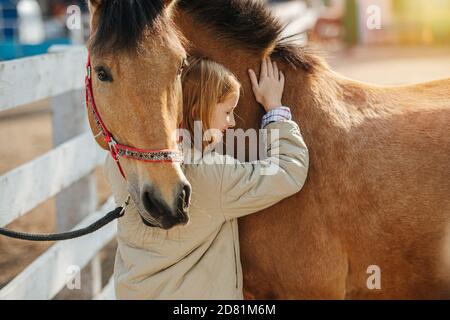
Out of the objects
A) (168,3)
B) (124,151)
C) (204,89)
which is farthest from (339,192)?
(168,3)

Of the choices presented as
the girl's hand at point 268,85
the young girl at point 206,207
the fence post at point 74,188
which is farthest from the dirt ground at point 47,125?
the young girl at point 206,207

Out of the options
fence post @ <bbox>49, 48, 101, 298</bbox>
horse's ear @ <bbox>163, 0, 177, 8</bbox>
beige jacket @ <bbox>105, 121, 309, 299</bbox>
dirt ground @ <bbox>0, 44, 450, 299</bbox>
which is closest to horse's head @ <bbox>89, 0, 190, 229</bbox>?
horse's ear @ <bbox>163, 0, 177, 8</bbox>

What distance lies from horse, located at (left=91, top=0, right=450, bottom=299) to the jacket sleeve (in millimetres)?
184

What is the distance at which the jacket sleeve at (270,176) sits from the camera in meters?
2.62

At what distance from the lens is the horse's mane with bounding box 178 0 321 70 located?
116 inches

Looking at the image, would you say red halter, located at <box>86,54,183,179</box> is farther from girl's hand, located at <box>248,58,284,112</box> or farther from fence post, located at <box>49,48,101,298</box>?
fence post, located at <box>49,48,101,298</box>

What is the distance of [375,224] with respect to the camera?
2900mm

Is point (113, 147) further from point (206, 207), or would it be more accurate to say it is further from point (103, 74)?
point (206, 207)

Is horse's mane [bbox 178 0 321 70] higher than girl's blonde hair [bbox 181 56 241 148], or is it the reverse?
horse's mane [bbox 178 0 321 70]

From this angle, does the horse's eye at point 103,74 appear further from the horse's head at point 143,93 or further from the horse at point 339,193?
the horse at point 339,193

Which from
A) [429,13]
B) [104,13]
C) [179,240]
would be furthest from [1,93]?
[429,13]

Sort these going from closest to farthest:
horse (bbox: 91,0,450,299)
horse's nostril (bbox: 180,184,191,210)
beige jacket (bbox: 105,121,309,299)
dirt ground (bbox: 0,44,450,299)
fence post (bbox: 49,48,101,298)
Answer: horse's nostril (bbox: 180,184,191,210) → beige jacket (bbox: 105,121,309,299) → horse (bbox: 91,0,450,299) → fence post (bbox: 49,48,101,298) → dirt ground (bbox: 0,44,450,299)

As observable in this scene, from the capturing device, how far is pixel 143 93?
2.39 meters
